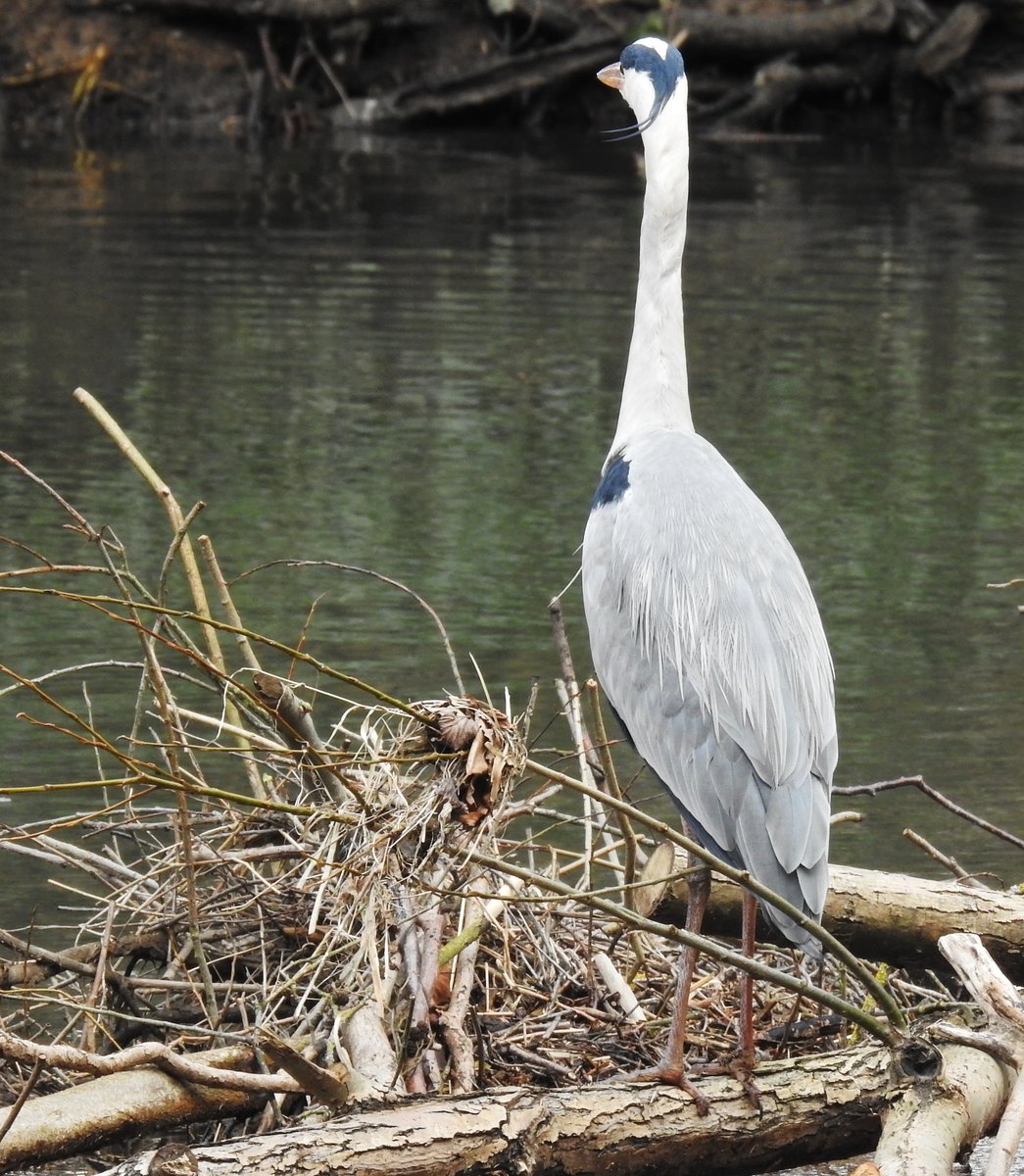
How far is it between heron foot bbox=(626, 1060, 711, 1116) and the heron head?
232cm

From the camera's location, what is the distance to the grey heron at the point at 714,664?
Result: 155 inches

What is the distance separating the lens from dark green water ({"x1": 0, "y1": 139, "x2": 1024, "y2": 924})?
780 cm

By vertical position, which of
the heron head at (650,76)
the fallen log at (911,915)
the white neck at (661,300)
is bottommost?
Answer: the fallen log at (911,915)

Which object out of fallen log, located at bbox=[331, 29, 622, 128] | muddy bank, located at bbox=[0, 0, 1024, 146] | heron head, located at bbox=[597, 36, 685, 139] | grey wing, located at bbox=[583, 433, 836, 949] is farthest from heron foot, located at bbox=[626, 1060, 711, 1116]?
fallen log, located at bbox=[331, 29, 622, 128]

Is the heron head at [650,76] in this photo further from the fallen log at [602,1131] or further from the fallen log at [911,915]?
the fallen log at [602,1131]

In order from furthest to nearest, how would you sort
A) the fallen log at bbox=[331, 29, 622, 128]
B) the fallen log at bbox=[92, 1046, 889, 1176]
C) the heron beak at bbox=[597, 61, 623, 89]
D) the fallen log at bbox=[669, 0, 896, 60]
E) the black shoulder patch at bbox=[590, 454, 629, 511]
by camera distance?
the fallen log at bbox=[331, 29, 622, 128] < the fallen log at bbox=[669, 0, 896, 60] < the heron beak at bbox=[597, 61, 623, 89] < the black shoulder patch at bbox=[590, 454, 629, 511] < the fallen log at bbox=[92, 1046, 889, 1176]

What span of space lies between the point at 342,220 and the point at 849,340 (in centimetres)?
649

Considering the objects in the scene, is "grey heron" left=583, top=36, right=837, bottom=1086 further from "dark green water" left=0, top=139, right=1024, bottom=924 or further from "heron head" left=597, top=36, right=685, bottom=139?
"dark green water" left=0, top=139, right=1024, bottom=924

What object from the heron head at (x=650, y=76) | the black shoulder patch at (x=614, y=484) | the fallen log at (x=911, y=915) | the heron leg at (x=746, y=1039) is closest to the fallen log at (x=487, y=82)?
the heron head at (x=650, y=76)

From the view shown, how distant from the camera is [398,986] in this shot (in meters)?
4.02

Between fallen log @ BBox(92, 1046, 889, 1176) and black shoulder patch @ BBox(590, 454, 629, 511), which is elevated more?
→ black shoulder patch @ BBox(590, 454, 629, 511)

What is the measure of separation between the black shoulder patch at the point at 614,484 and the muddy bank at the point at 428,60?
64.9 ft

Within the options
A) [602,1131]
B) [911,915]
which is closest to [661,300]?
[911,915]

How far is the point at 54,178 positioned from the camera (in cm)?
2077
